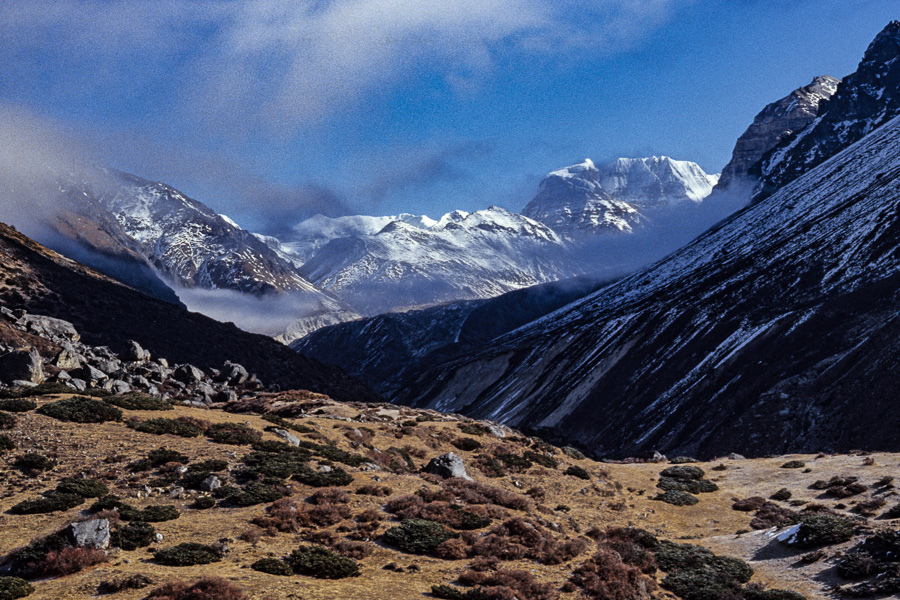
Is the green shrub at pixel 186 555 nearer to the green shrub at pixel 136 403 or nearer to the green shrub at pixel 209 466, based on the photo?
the green shrub at pixel 209 466

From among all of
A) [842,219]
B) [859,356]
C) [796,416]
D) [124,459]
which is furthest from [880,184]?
[124,459]

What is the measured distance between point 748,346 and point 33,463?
90687 millimetres

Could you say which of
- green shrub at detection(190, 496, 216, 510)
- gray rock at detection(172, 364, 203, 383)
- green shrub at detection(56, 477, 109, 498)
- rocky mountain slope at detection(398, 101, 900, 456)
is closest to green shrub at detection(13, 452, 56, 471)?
green shrub at detection(56, 477, 109, 498)

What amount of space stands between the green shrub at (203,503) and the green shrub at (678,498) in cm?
2329

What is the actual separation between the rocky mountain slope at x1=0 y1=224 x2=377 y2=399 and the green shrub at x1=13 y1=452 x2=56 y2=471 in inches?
1716

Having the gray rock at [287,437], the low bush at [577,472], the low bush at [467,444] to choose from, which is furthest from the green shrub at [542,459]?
the gray rock at [287,437]

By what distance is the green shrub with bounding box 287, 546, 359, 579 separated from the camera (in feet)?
59.5

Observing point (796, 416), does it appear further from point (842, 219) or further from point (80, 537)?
point (80, 537)

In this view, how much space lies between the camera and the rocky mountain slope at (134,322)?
68.4 metres

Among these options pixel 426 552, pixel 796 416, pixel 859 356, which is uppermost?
pixel 859 356

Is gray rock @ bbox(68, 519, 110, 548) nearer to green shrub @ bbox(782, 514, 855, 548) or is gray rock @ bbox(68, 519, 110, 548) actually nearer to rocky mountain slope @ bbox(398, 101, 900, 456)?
green shrub @ bbox(782, 514, 855, 548)

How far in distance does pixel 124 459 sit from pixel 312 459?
7.97 m

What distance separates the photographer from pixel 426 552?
20953 millimetres

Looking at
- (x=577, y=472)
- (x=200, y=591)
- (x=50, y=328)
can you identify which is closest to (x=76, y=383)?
(x=50, y=328)
